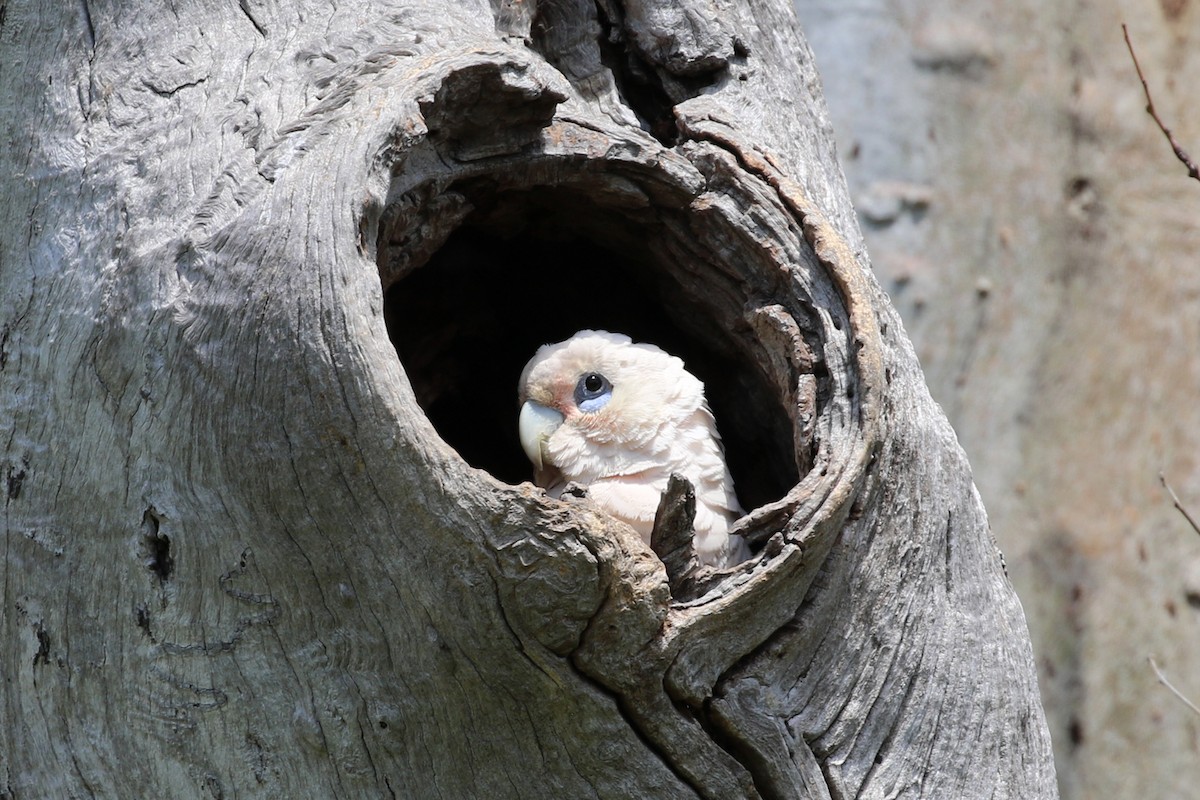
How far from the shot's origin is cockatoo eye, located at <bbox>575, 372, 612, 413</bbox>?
2.98 m

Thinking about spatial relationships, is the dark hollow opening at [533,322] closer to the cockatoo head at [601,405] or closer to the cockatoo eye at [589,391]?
the cockatoo head at [601,405]

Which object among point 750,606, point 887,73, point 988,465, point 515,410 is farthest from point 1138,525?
point 750,606

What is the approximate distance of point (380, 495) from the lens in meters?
1.89

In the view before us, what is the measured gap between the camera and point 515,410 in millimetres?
3635

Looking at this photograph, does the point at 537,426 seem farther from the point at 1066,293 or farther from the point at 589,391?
the point at 1066,293

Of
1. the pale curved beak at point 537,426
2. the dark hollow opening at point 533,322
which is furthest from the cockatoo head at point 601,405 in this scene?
the dark hollow opening at point 533,322

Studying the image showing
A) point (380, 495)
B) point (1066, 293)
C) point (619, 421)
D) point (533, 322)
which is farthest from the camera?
point (1066, 293)

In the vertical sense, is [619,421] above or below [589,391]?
below

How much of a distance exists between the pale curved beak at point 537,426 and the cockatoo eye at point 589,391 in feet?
0.25

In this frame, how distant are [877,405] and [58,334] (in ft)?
5.46

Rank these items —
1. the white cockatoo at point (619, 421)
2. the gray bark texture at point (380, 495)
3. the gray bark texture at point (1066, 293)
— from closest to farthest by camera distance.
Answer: the gray bark texture at point (380, 495)
the white cockatoo at point (619, 421)
the gray bark texture at point (1066, 293)

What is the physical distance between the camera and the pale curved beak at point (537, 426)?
2980 mm

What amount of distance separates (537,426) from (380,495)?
3.69 feet

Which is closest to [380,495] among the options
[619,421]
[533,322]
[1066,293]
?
[619,421]
